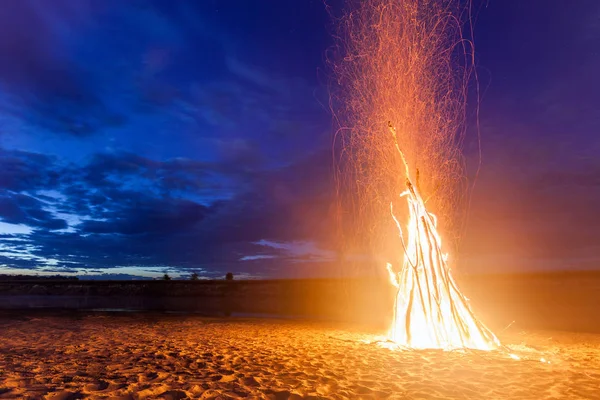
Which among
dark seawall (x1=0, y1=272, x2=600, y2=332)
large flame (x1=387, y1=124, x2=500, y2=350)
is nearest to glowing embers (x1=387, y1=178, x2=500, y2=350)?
large flame (x1=387, y1=124, x2=500, y2=350)

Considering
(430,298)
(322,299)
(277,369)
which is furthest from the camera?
(322,299)

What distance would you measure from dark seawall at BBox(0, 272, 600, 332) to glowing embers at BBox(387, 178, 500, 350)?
784cm

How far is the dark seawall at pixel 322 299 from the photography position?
76.3ft

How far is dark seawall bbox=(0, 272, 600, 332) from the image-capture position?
2327 centimetres

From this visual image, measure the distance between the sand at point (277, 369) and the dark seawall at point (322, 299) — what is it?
27.2 feet

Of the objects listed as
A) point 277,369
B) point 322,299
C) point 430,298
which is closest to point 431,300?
point 430,298

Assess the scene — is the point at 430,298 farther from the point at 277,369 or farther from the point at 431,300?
the point at 277,369

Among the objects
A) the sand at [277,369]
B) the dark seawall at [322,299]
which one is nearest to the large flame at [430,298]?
the sand at [277,369]

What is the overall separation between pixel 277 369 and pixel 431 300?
440cm

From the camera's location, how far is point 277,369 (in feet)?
27.4

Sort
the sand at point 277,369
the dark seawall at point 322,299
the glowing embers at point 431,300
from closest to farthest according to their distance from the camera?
the sand at point 277,369, the glowing embers at point 431,300, the dark seawall at point 322,299

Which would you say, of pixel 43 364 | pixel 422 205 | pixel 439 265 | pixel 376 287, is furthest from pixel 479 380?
pixel 376 287

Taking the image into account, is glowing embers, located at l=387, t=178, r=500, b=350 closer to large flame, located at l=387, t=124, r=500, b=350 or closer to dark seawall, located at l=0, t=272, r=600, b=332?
large flame, located at l=387, t=124, r=500, b=350

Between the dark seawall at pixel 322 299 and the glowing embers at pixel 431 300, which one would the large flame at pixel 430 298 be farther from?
the dark seawall at pixel 322 299
